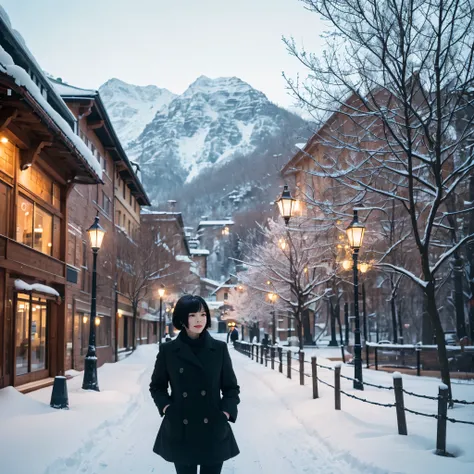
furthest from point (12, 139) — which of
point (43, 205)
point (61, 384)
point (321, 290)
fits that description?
point (321, 290)

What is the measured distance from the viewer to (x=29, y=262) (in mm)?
15812

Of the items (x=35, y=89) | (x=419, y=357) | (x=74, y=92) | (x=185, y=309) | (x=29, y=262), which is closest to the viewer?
(x=185, y=309)

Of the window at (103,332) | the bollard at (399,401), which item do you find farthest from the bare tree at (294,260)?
the bollard at (399,401)

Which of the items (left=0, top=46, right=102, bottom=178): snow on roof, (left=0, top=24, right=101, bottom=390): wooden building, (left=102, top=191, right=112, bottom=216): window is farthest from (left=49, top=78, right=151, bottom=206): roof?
(left=0, top=46, right=102, bottom=178): snow on roof

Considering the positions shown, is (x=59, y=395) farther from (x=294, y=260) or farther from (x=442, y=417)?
(x=294, y=260)

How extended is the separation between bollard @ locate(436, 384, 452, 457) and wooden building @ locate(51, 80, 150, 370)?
49.5ft

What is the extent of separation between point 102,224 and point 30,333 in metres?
15.9

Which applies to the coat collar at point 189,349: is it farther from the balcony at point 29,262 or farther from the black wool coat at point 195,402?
the balcony at point 29,262

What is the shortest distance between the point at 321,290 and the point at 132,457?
35884 mm

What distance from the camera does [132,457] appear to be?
879 centimetres

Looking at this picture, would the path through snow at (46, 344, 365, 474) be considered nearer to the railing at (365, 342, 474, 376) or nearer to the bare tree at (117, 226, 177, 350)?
the railing at (365, 342, 474, 376)

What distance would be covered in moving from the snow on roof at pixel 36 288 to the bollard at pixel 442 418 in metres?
11.1

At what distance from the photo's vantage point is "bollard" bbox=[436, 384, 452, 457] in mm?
7375

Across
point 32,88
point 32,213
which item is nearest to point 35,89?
point 32,88
